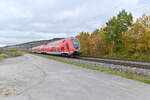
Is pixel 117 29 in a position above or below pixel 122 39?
above

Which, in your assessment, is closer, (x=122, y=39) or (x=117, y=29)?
(x=122, y=39)

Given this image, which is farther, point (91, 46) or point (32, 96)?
point (91, 46)

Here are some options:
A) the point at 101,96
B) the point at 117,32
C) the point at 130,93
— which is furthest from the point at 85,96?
the point at 117,32

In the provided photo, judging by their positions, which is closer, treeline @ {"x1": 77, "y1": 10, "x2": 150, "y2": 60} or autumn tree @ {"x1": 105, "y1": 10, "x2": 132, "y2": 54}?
treeline @ {"x1": 77, "y1": 10, "x2": 150, "y2": 60}

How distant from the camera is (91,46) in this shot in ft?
104

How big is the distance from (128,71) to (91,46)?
23.2m

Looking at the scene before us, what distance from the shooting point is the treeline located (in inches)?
876

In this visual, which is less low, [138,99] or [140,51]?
[140,51]

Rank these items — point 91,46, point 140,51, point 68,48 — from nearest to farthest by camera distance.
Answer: point 68,48 → point 140,51 → point 91,46

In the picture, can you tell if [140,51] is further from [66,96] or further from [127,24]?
[66,96]

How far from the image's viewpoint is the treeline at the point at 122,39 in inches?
876

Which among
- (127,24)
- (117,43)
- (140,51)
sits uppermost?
(127,24)

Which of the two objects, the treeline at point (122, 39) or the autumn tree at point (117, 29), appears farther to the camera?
the autumn tree at point (117, 29)

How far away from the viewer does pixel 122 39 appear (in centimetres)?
2697
